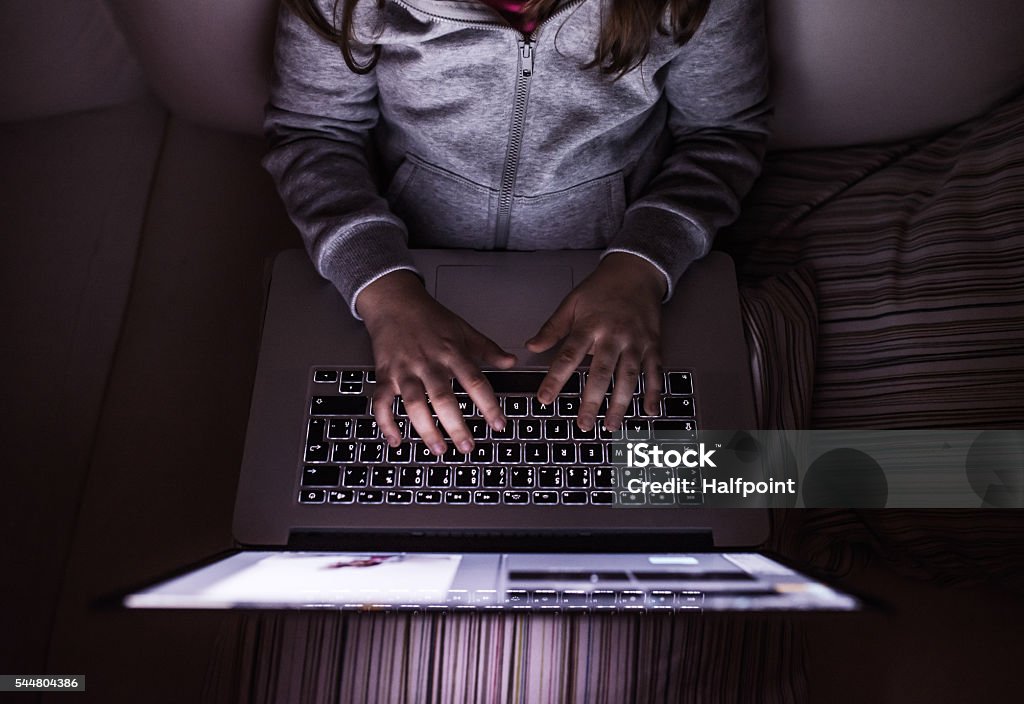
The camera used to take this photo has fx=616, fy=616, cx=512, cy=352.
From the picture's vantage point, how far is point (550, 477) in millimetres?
596

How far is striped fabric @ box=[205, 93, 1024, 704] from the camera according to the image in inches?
25.0

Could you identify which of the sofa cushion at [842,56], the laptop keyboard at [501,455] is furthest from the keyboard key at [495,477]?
the sofa cushion at [842,56]

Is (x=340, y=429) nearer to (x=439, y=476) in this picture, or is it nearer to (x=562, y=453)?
(x=439, y=476)

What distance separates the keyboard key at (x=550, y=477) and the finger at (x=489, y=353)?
11 centimetres

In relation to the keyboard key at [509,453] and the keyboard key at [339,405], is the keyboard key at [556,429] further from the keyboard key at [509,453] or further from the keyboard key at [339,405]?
the keyboard key at [339,405]

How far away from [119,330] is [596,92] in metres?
0.68

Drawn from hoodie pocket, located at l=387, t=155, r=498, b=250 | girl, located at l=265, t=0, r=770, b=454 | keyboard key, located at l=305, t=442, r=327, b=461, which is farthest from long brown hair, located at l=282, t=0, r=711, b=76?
keyboard key, located at l=305, t=442, r=327, b=461

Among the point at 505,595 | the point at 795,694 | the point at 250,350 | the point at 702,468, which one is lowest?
the point at 795,694

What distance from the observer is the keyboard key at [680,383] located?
0.64 m

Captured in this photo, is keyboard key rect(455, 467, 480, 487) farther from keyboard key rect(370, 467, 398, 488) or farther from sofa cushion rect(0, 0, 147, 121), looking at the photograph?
sofa cushion rect(0, 0, 147, 121)

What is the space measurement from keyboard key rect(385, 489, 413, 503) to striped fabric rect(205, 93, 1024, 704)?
134 mm

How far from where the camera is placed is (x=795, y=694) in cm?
62

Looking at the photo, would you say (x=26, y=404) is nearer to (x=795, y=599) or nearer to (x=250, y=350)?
(x=250, y=350)

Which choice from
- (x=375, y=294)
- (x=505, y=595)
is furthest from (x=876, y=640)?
(x=375, y=294)
